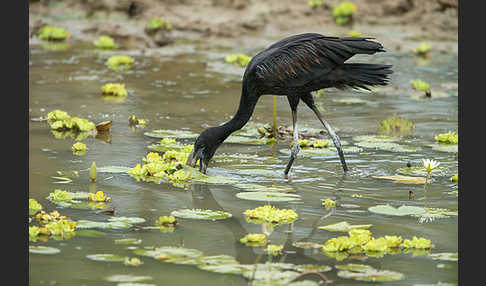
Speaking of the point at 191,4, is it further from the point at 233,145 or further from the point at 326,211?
the point at 326,211

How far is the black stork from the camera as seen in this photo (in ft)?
28.5

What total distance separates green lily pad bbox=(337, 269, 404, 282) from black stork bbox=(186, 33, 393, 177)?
306cm

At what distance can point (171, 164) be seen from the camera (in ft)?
27.8

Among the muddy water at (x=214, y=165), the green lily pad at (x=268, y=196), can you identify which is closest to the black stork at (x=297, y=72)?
the muddy water at (x=214, y=165)

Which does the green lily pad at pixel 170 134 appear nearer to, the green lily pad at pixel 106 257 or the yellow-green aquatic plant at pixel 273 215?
the yellow-green aquatic plant at pixel 273 215

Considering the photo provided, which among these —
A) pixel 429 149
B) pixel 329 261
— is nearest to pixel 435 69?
pixel 429 149

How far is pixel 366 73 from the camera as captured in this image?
8844 millimetres

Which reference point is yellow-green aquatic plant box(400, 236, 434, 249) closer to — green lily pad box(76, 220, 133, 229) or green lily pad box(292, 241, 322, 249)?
green lily pad box(292, 241, 322, 249)

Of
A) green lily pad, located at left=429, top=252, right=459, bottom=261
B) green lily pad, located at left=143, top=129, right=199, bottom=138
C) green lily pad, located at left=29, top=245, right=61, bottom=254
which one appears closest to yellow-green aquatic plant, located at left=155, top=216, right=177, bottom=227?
green lily pad, located at left=29, top=245, right=61, bottom=254

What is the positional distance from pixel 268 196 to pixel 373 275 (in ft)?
7.12

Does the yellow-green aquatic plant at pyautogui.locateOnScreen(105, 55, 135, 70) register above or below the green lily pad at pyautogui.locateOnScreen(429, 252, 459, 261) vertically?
above

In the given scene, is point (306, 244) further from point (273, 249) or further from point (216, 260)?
point (216, 260)

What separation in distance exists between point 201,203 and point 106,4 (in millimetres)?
11352

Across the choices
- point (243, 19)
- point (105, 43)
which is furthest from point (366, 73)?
point (243, 19)
